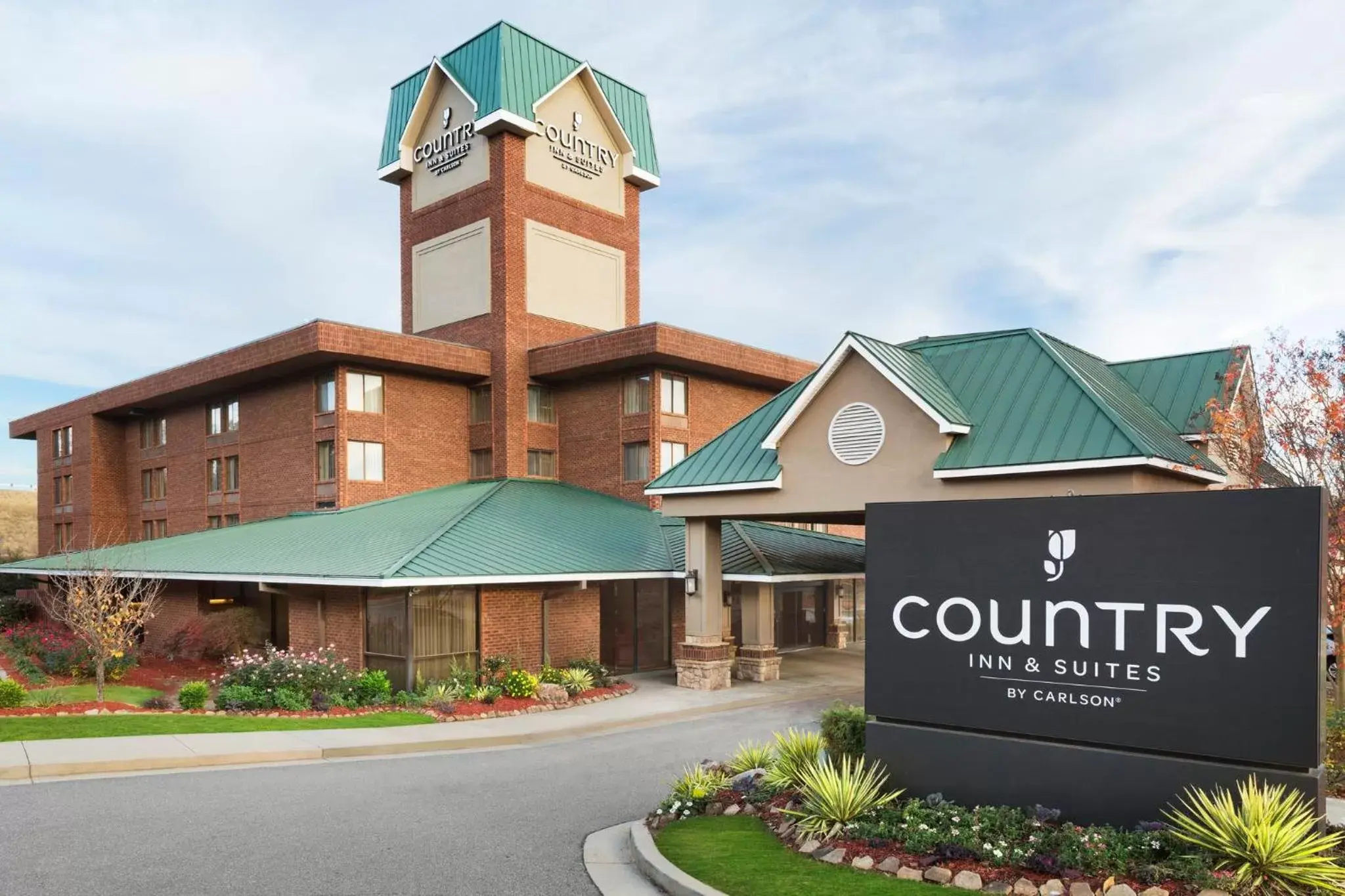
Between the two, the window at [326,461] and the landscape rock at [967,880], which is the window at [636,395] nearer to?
the window at [326,461]

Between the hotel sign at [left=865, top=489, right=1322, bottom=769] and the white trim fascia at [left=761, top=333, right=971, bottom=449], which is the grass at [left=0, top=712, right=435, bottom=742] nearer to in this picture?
Answer: the white trim fascia at [left=761, top=333, right=971, bottom=449]

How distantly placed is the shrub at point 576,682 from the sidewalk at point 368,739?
0.84 meters

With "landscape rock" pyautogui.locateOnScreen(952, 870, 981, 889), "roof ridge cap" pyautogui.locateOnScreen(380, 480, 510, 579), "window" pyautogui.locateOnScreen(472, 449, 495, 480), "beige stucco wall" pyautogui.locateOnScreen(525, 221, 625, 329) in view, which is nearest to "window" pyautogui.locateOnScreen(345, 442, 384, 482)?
"window" pyautogui.locateOnScreen(472, 449, 495, 480)

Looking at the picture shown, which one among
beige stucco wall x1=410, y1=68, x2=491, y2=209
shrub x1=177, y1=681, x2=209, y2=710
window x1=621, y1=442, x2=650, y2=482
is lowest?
shrub x1=177, y1=681, x2=209, y2=710

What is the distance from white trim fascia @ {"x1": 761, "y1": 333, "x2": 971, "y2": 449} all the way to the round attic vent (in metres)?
0.85

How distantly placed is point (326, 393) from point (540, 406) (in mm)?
8097

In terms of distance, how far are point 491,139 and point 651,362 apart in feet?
37.9

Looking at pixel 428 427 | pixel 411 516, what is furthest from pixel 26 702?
pixel 428 427

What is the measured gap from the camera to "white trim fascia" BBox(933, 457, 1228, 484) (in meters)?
18.2

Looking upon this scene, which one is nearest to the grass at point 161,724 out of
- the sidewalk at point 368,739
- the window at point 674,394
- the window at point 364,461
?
the sidewalk at point 368,739

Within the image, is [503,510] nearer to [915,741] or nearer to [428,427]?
[428,427]

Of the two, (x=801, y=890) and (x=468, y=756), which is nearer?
(x=801, y=890)

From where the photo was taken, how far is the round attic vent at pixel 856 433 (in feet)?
72.4

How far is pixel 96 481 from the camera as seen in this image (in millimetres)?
49531
